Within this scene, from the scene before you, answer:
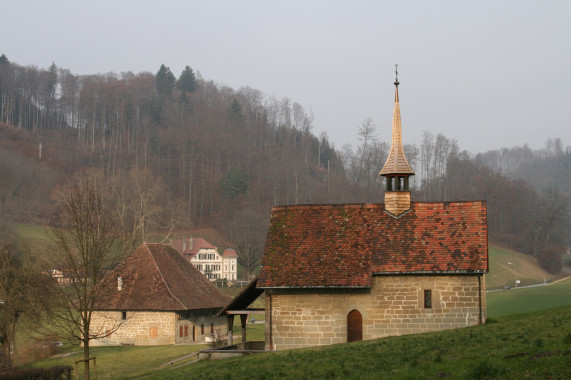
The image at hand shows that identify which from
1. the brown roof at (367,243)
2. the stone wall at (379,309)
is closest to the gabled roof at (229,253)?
the brown roof at (367,243)

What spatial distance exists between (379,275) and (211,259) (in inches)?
2818

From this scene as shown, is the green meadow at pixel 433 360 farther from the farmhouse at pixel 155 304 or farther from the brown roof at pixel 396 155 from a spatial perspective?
the farmhouse at pixel 155 304

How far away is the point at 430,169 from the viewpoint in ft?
350

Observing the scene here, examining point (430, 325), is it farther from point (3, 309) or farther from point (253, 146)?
point (253, 146)

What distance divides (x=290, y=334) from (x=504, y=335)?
10.6 metres

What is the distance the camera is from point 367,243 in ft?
92.9

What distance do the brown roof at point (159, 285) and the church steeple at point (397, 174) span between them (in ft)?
55.8

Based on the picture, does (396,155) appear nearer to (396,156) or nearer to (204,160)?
(396,156)

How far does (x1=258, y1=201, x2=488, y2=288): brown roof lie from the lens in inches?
1064

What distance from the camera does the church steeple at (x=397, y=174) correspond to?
2936 cm

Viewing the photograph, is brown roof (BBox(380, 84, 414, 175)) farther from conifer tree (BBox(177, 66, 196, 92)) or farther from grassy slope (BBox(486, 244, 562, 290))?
conifer tree (BBox(177, 66, 196, 92))

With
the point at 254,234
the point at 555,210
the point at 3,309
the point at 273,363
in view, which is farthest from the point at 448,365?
the point at 555,210

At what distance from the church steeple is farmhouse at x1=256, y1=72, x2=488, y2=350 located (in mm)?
48

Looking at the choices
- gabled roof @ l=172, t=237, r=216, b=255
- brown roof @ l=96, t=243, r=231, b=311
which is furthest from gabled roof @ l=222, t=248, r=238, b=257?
brown roof @ l=96, t=243, r=231, b=311
